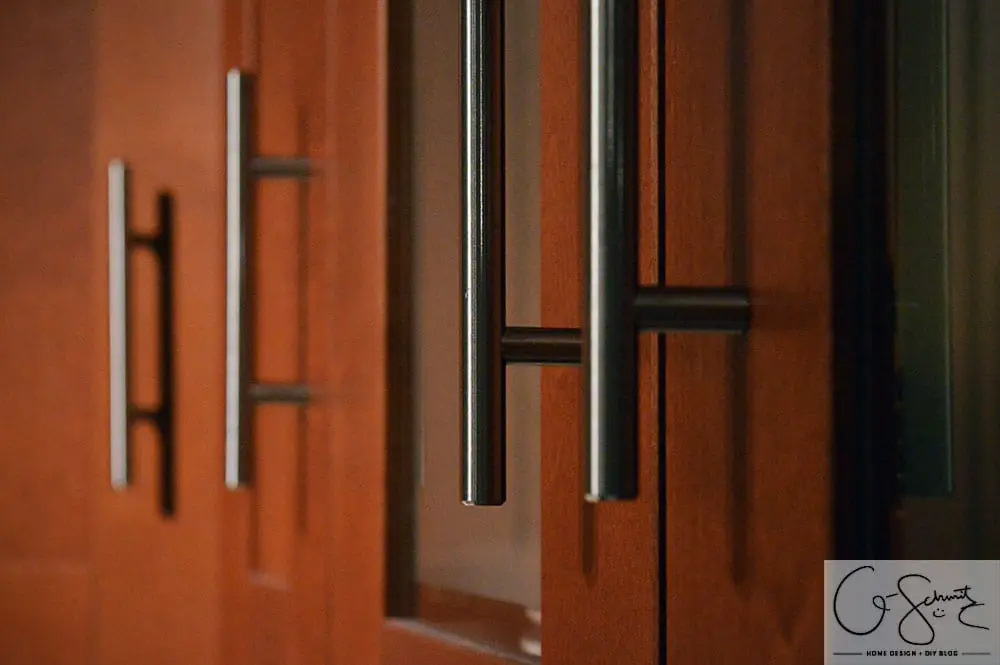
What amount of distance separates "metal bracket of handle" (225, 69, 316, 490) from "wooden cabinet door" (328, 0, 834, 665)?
0.06 m

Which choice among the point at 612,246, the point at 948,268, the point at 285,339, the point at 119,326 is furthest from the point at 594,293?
the point at 119,326

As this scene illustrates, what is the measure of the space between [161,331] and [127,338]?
0.02m

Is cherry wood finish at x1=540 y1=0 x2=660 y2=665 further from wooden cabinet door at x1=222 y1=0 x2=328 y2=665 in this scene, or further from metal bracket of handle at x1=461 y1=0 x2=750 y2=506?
wooden cabinet door at x1=222 y1=0 x2=328 y2=665

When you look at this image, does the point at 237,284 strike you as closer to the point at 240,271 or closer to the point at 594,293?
the point at 240,271

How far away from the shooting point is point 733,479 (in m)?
0.35

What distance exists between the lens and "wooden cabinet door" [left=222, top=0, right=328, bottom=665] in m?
0.51

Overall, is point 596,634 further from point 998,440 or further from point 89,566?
point 89,566

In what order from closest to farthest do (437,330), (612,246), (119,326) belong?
1. (612,246)
2. (437,330)
3. (119,326)

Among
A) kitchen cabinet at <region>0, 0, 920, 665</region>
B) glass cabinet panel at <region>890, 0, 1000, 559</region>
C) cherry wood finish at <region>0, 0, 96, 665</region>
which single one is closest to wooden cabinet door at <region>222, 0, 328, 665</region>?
kitchen cabinet at <region>0, 0, 920, 665</region>

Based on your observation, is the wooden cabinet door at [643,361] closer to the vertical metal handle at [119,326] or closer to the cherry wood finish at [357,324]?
the cherry wood finish at [357,324]

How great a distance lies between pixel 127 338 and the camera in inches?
22.7

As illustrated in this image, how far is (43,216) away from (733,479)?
1.61ft

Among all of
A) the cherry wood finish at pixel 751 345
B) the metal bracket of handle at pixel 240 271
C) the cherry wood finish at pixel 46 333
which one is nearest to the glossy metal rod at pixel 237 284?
the metal bracket of handle at pixel 240 271

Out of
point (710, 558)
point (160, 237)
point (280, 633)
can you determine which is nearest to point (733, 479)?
point (710, 558)
